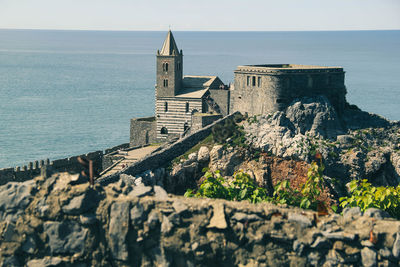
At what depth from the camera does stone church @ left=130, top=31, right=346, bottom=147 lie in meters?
58.3

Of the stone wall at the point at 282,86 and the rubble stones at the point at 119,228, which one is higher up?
the stone wall at the point at 282,86

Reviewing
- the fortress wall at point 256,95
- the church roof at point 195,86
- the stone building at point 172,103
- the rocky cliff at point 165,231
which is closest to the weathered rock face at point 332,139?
the fortress wall at point 256,95

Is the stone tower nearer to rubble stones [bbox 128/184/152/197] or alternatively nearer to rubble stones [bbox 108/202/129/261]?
rubble stones [bbox 128/184/152/197]

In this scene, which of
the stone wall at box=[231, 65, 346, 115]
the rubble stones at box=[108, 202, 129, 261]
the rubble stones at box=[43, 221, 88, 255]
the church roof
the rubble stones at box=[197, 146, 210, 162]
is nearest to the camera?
the rubble stones at box=[108, 202, 129, 261]

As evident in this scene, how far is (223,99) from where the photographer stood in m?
66.4

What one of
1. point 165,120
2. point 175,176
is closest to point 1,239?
point 175,176

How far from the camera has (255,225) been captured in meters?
17.7

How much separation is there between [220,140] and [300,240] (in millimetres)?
37679

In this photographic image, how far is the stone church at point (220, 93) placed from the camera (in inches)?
2295

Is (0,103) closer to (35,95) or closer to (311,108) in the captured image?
(35,95)

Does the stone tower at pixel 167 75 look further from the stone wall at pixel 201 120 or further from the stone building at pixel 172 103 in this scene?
the stone wall at pixel 201 120

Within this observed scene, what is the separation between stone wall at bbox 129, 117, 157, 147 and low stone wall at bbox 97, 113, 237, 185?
13.6m

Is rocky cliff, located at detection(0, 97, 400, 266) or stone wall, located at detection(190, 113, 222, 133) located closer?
rocky cliff, located at detection(0, 97, 400, 266)

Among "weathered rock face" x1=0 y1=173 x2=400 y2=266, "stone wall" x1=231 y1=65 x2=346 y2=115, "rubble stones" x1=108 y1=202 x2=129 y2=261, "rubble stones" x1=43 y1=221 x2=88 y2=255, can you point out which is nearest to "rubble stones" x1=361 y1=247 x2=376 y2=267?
"weathered rock face" x1=0 y1=173 x2=400 y2=266
